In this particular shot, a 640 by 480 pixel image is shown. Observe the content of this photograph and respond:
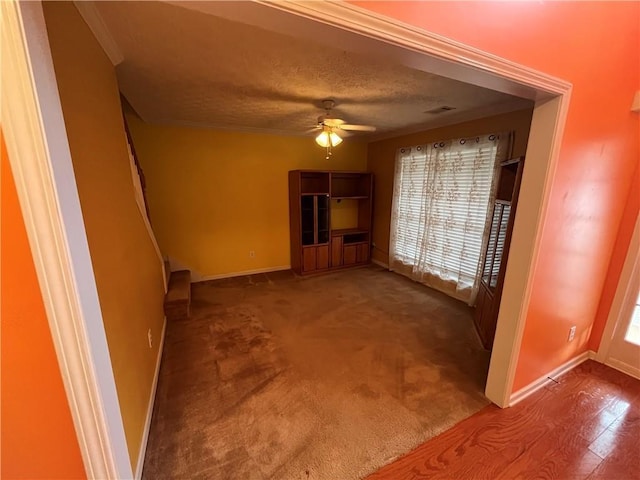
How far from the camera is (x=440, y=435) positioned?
1721mm

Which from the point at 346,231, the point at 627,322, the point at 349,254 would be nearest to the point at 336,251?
the point at 349,254

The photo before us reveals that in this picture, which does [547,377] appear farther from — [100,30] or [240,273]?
[240,273]

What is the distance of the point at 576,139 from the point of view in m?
1.57

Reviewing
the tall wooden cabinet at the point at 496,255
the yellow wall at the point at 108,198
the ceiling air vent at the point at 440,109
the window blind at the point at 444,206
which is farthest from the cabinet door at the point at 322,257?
the yellow wall at the point at 108,198

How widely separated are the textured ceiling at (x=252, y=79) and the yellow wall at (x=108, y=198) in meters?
0.31

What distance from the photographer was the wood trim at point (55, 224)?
621mm

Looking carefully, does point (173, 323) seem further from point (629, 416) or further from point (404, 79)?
point (629, 416)

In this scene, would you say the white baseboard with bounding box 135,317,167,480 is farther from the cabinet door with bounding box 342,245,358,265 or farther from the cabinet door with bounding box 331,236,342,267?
the cabinet door with bounding box 342,245,358,265

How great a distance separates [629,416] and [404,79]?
9.82ft

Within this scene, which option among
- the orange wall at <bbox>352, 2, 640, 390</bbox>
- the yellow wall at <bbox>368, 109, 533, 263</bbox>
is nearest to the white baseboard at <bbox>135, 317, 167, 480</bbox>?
the orange wall at <bbox>352, 2, 640, 390</bbox>

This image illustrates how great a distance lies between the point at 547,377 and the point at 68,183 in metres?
3.19

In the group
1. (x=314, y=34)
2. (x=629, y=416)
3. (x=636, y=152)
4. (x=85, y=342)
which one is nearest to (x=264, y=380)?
(x=85, y=342)

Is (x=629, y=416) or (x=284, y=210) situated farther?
(x=284, y=210)

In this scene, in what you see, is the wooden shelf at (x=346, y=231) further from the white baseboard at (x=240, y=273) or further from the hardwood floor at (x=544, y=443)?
the hardwood floor at (x=544, y=443)
